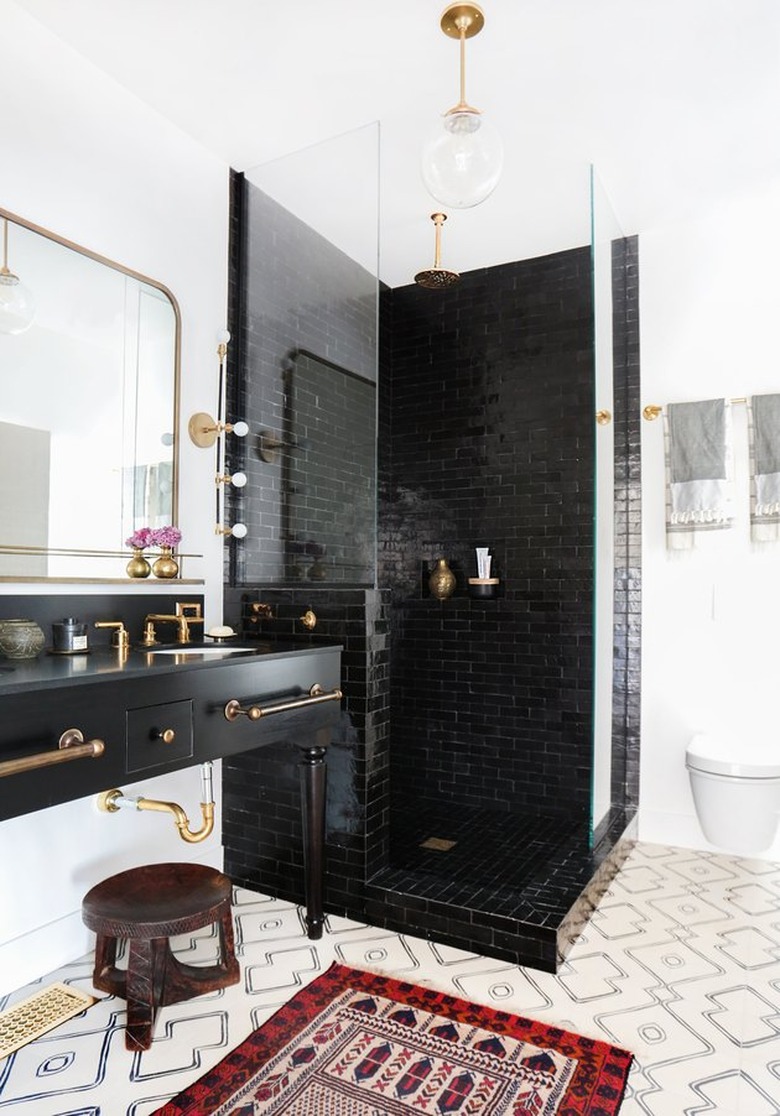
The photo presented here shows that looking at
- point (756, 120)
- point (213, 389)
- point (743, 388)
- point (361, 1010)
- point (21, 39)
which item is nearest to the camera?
point (361, 1010)

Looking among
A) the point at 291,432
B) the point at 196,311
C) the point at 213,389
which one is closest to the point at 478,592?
the point at 291,432

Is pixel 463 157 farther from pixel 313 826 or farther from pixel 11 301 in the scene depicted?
pixel 313 826

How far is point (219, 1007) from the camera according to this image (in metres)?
1.98

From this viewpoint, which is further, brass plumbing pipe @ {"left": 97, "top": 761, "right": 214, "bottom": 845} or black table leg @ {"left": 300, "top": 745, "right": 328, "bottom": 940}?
black table leg @ {"left": 300, "top": 745, "right": 328, "bottom": 940}

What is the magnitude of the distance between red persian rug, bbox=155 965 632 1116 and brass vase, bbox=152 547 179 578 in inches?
53.9

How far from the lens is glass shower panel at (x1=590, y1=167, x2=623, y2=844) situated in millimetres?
2631

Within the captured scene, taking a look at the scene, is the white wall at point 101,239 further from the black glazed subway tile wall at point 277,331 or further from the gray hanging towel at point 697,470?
the gray hanging towel at point 697,470

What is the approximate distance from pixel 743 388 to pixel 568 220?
1.11m

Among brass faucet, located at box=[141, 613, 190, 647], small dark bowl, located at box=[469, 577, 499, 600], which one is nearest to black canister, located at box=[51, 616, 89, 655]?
brass faucet, located at box=[141, 613, 190, 647]

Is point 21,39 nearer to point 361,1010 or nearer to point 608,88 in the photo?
point 608,88

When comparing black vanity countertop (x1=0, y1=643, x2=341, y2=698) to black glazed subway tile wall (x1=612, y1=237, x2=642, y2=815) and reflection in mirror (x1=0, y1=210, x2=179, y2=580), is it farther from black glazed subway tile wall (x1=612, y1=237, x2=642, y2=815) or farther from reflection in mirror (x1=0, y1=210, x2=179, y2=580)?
black glazed subway tile wall (x1=612, y1=237, x2=642, y2=815)

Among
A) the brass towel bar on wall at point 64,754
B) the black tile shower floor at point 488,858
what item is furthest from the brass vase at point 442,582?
the brass towel bar on wall at point 64,754

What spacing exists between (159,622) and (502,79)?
2184 mm

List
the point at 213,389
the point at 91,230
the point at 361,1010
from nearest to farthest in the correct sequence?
1. the point at 361,1010
2. the point at 91,230
3. the point at 213,389
